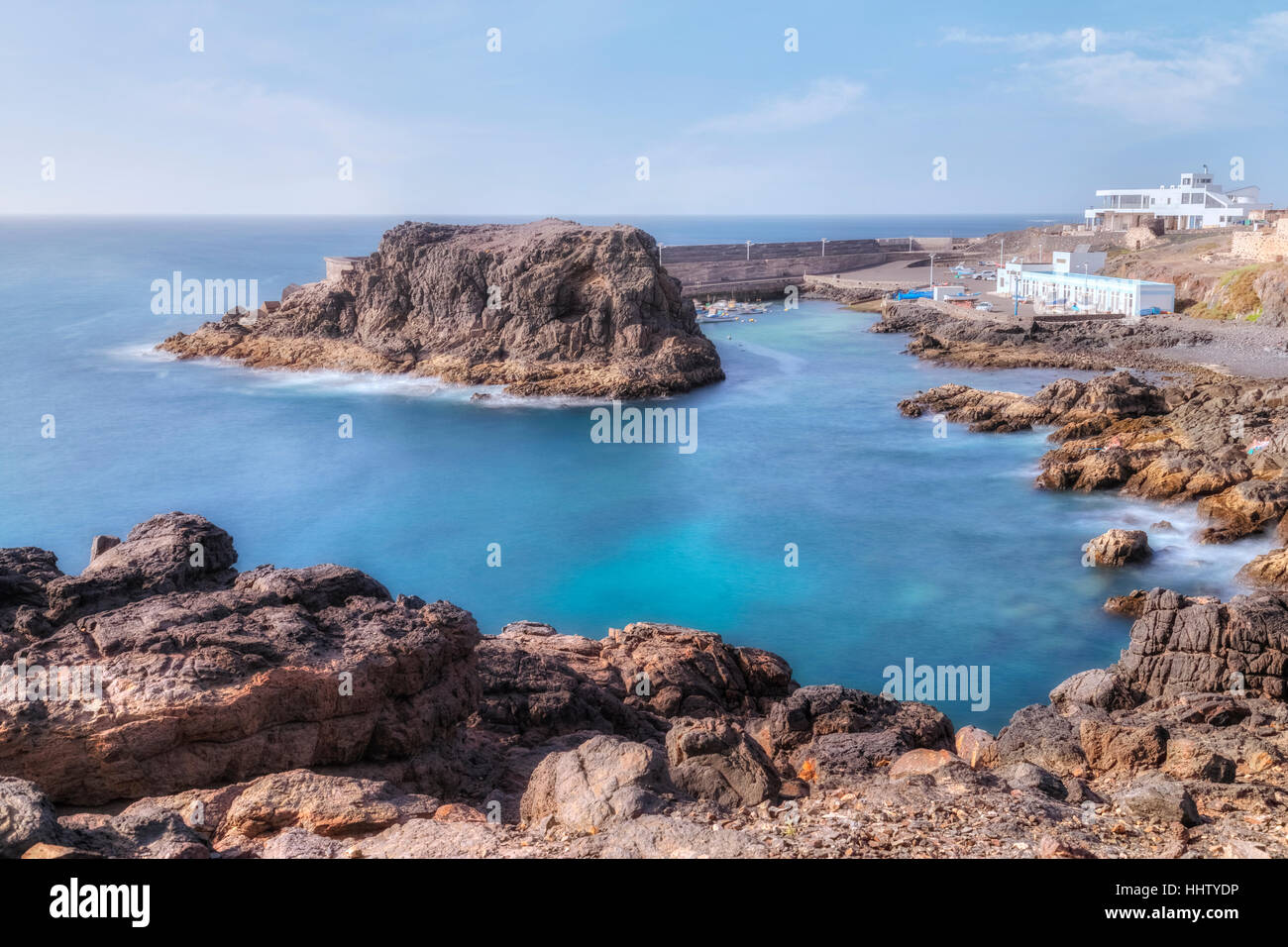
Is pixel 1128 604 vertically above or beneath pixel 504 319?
beneath

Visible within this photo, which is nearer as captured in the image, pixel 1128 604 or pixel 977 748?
pixel 977 748

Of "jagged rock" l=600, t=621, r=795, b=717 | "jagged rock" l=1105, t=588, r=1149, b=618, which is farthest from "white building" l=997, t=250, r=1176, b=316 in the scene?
"jagged rock" l=600, t=621, r=795, b=717

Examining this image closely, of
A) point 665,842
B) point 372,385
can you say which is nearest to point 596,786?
point 665,842

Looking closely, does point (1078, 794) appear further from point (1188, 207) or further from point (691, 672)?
point (1188, 207)

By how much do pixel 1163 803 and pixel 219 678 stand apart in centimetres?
728

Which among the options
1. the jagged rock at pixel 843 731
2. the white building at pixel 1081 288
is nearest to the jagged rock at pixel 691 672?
the jagged rock at pixel 843 731

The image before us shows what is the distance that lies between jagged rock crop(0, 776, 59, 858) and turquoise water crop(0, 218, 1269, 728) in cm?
1369

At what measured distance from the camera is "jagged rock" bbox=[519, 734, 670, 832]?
682 centimetres

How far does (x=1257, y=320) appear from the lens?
4391 centimetres

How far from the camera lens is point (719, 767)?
774 cm

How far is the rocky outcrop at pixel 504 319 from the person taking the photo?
142 ft

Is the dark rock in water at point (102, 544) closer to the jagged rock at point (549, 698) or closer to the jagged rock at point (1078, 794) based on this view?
the jagged rock at point (549, 698)

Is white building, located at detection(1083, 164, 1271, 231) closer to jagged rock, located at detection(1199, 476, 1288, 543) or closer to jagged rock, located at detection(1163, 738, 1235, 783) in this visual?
jagged rock, located at detection(1199, 476, 1288, 543)
